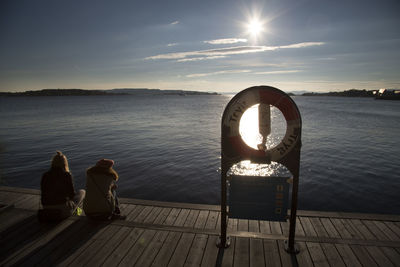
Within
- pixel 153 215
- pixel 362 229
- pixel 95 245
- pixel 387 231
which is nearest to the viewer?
pixel 95 245

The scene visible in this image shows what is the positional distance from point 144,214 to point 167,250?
204cm

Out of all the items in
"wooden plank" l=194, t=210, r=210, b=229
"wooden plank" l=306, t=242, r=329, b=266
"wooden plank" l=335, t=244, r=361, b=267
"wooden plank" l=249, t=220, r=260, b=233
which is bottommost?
"wooden plank" l=249, t=220, r=260, b=233

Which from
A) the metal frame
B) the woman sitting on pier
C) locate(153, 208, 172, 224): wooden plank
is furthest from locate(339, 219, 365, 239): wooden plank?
the woman sitting on pier

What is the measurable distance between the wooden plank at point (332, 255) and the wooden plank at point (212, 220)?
7.22 ft

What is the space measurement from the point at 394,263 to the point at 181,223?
12.7 feet

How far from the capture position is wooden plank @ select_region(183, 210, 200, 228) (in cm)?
518

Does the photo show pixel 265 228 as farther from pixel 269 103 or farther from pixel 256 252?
pixel 269 103

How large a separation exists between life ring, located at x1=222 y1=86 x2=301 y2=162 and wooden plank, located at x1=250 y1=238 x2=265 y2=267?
1.57 meters

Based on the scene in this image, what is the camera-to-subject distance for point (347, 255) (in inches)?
147

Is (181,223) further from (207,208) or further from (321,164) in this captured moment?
(321,164)

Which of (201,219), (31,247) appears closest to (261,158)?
(201,219)

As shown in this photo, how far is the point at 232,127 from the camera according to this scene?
3.71 meters

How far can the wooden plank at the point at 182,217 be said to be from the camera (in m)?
5.25

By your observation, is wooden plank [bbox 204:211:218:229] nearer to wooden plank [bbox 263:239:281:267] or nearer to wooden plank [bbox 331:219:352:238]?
wooden plank [bbox 263:239:281:267]
